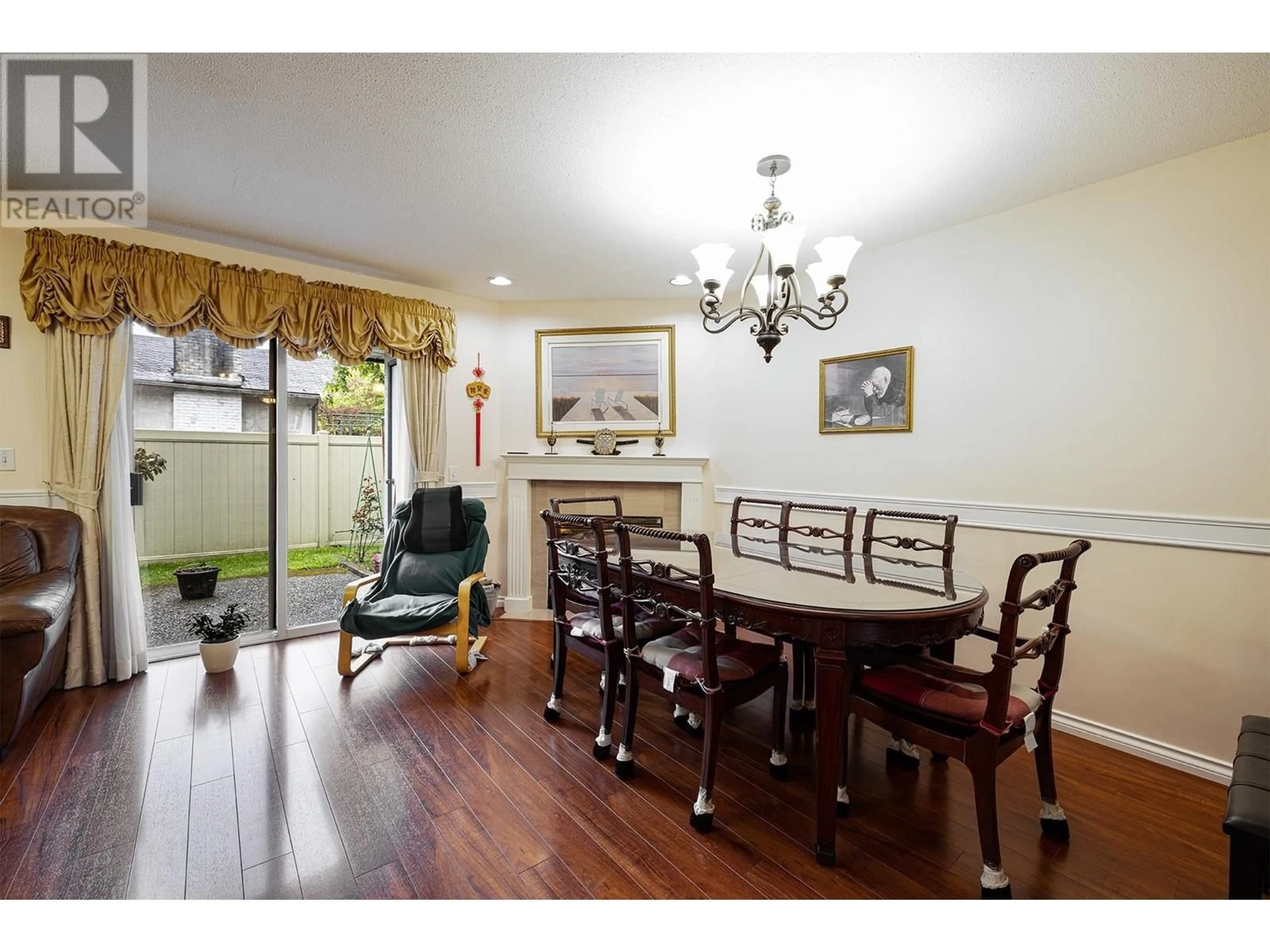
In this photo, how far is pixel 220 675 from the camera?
2.79 metres

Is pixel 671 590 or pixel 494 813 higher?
pixel 671 590

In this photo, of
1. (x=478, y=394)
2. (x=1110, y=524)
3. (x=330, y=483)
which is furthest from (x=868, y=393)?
(x=330, y=483)

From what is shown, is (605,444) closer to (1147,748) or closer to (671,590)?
(671,590)

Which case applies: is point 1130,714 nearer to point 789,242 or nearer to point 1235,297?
point 1235,297

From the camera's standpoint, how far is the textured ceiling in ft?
5.36

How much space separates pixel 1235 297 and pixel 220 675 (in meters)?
5.02

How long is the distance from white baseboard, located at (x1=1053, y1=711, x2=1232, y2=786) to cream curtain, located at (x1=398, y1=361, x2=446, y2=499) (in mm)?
3966

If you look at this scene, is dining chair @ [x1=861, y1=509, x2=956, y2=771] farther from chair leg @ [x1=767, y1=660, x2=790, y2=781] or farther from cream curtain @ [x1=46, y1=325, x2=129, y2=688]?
cream curtain @ [x1=46, y1=325, x2=129, y2=688]

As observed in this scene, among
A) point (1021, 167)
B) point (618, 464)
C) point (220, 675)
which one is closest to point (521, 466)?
point (618, 464)

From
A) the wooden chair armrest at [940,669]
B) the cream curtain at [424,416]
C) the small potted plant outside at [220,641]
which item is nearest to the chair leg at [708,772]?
the wooden chair armrest at [940,669]

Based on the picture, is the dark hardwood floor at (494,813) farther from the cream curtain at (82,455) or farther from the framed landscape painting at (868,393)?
the framed landscape painting at (868,393)

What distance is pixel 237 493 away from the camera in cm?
325

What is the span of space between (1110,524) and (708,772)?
212cm
